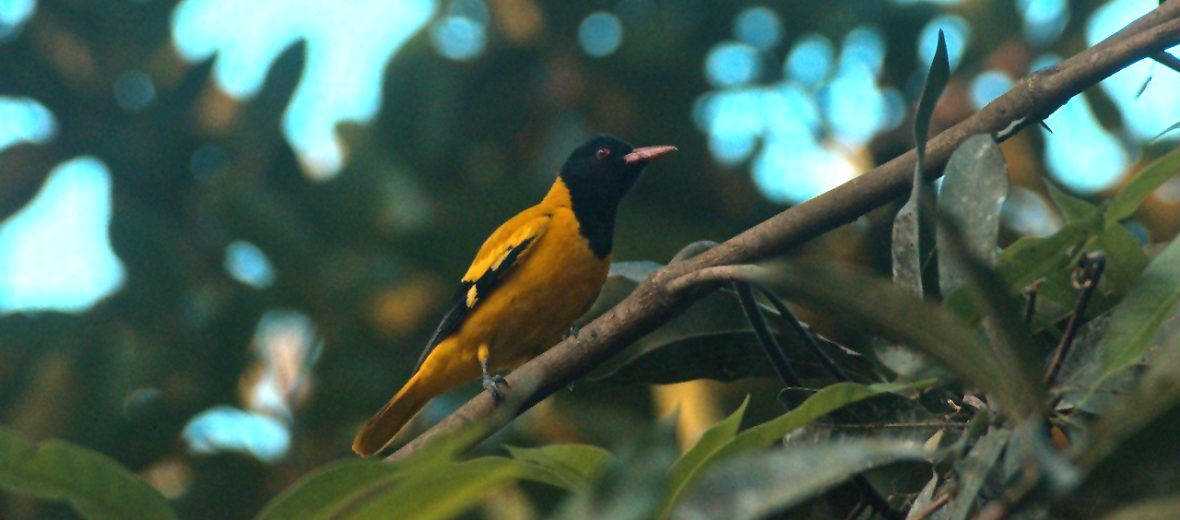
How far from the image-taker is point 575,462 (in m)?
1.18

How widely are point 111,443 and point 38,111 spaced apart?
2.62m

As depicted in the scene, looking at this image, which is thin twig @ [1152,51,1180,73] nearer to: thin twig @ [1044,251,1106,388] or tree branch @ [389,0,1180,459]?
tree branch @ [389,0,1180,459]

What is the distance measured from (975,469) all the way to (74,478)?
70cm

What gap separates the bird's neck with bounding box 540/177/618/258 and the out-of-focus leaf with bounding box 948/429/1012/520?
11.4 ft

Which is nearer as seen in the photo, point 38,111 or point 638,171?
point 638,171

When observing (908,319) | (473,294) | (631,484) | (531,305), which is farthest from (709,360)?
(473,294)

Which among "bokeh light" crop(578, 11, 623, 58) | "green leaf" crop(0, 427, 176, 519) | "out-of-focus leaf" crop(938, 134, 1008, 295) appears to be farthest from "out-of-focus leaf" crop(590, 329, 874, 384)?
"bokeh light" crop(578, 11, 623, 58)

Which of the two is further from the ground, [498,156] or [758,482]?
[498,156]

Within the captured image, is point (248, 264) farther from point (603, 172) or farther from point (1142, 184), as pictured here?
point (1142, 184)

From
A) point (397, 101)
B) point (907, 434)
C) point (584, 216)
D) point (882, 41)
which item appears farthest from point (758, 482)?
point (882, 41)

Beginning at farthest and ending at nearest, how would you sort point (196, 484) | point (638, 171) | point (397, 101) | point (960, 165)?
point (397, 101) → point (638, 171) → point (196, 484) → point (960, 165)

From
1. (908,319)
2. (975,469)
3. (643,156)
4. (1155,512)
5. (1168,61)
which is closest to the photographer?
(1155,512)

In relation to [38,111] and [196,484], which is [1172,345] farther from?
[38,111]

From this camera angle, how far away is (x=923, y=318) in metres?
0.91
